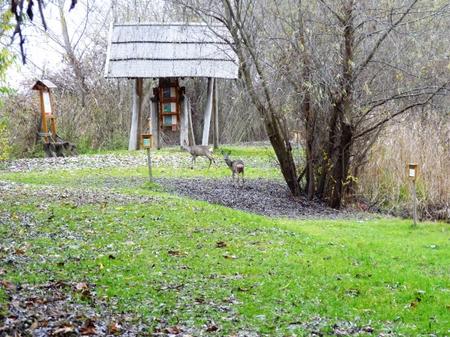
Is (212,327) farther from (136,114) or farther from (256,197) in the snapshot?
(136,114)

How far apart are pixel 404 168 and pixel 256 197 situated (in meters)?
3.35

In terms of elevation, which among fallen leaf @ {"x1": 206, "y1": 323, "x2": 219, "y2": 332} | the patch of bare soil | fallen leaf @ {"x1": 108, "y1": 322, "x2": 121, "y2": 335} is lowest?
fallen leaf @ {"x1": 206, "y1": 323, "x2": 219, "y2": 332}

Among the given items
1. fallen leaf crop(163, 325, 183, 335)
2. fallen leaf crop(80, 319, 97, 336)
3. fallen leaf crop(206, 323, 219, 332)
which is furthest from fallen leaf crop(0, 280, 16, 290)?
fallen leaf crop(206, 323, 219, 332)

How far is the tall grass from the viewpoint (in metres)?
15.1

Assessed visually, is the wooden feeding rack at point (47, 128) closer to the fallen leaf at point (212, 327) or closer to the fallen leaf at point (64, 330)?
the fallen leaf at point (212, 327)

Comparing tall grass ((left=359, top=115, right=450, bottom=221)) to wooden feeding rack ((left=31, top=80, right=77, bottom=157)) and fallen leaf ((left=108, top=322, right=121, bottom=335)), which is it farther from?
fallen leaf ((left=108, top=322, right=121, bottom=335))

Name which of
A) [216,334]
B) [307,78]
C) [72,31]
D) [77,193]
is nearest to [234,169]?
[307,78]

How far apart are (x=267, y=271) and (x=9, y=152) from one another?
1466 centimetres

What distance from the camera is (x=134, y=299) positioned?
7.23 m

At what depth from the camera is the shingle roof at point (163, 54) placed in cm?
2142

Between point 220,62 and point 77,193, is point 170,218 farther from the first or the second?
point 220,62

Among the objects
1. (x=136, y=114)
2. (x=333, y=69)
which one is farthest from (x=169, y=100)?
(x=333, y=69)

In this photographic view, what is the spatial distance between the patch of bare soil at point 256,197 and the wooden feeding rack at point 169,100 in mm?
6506

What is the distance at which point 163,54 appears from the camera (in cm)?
2184
